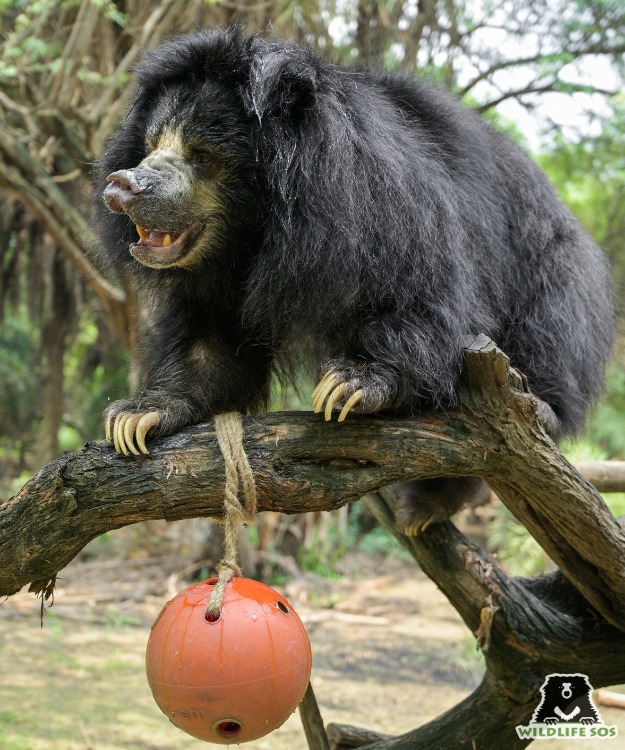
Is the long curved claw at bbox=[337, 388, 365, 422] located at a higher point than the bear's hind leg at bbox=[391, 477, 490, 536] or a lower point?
higher

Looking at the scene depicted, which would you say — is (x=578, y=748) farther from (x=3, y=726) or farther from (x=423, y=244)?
(x=3, y=726)

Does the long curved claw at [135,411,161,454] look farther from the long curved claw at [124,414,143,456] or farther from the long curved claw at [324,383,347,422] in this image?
the long curved claw at [324,383,347,422]

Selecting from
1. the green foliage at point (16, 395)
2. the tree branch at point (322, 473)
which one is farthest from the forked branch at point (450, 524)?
the green foliage at point (16, 395)

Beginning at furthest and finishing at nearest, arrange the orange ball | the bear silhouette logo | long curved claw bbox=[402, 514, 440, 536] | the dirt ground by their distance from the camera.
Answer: the dirt ground
long curved claw bbox=[402, 514, 440, 536]
the bear silhouette logo
the orange ball

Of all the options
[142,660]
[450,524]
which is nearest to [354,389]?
[450,524]

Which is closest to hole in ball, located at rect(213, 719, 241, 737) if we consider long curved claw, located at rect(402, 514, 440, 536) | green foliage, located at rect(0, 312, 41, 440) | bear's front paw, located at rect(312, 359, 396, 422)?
bear's front paw, located at rect(312, 359, 396, 422)

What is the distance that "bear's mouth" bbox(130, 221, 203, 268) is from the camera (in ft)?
7.48

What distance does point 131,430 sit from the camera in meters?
2.04

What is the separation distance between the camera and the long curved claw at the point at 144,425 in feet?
6.55

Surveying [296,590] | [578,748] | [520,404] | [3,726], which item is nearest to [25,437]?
[296,590]

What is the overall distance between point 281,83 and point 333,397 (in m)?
0.91

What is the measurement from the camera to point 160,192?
7.37ft

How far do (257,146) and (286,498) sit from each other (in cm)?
104

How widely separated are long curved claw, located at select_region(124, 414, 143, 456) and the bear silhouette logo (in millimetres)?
1678
